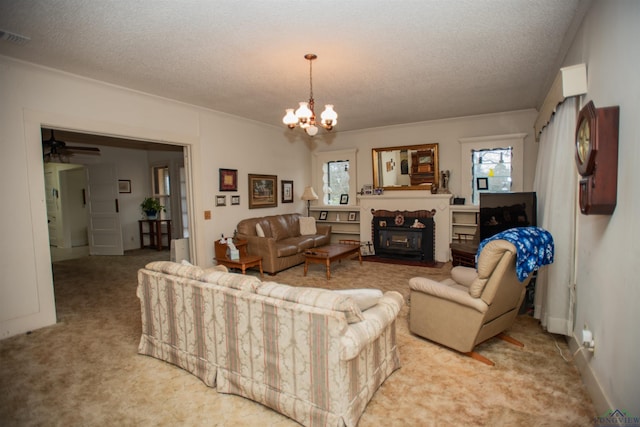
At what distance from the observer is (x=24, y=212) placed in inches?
123

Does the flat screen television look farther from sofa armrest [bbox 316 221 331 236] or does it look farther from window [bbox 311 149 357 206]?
window [bbox 311 149 357 206]

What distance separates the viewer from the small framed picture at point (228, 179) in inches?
209

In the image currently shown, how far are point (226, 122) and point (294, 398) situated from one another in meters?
4.64

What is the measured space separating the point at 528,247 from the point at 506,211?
1.58 m

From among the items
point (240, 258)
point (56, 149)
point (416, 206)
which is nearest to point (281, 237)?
point (240, 258)

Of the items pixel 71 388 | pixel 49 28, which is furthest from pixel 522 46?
pixel 71 388

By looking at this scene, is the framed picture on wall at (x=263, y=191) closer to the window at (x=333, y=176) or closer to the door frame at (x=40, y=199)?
the window at (x=333, y=176)

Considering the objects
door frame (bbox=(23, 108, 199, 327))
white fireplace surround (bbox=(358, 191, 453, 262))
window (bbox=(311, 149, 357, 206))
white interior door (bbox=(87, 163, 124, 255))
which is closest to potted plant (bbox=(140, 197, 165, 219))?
white interior door (bbox=(87, 163, 124, 255))

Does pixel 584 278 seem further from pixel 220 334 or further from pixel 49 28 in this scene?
pixel 49 28

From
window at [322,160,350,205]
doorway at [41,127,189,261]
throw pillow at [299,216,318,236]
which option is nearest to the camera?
throw pillow at [299,216,318,236]

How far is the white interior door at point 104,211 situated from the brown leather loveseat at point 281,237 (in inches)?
139

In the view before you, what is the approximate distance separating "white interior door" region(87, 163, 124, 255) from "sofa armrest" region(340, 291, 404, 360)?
6.95 metres

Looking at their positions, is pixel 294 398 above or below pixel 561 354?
above

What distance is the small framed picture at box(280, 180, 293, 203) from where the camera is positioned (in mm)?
6748
